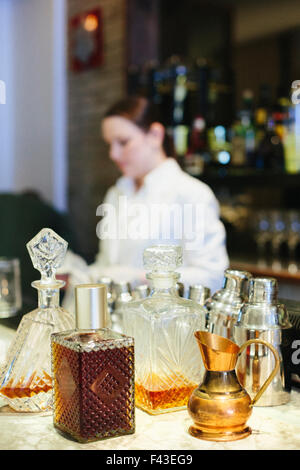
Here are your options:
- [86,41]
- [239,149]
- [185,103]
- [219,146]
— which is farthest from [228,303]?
[86,41]

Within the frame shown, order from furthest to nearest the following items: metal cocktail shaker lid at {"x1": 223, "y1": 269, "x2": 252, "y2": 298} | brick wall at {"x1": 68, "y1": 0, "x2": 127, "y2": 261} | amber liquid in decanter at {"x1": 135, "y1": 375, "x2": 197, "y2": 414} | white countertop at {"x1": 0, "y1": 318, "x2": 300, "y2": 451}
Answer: brick wall at {"x1": 68, "y1": 0, "x2": 127, "y2": 261}
metal cocktail shaker lid at {"x1": 223, "y1": 269, "x2": 252, "y2": 298}
amber liquid in decanter at {"x1": 135, "y1": 375, "x2": 197, "y2": 414}
white countertop at {"x1": 0, "y1": 318, "x2": 300, "y2": 451}

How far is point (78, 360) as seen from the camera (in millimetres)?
754

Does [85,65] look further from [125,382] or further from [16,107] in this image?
[125,382]

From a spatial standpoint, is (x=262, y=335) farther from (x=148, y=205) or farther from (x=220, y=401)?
(x=148, y=205)

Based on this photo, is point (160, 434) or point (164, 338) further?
point (164, 338)

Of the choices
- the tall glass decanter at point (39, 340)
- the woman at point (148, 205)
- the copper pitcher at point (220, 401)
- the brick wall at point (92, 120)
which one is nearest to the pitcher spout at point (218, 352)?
the copper pitcher at point (220, 401)

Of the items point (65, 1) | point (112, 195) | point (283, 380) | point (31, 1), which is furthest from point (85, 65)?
point (283, 380)

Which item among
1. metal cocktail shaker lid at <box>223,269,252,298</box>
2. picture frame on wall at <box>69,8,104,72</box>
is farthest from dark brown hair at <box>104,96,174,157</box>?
metal cocktail shaker lid at <box>223,269,252,298</box>

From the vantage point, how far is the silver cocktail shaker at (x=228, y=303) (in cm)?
97

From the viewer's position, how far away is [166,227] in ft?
6.18

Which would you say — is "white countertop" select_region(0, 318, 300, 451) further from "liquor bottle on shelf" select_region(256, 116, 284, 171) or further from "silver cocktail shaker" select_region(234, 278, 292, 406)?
"liquor bottle on shelf" select_region(256, 116, 284, 171)

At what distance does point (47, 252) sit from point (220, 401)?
12.4 inches

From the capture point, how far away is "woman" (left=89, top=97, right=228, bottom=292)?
180 cm

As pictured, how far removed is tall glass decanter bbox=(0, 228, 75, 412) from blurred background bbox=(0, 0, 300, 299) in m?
1.75
